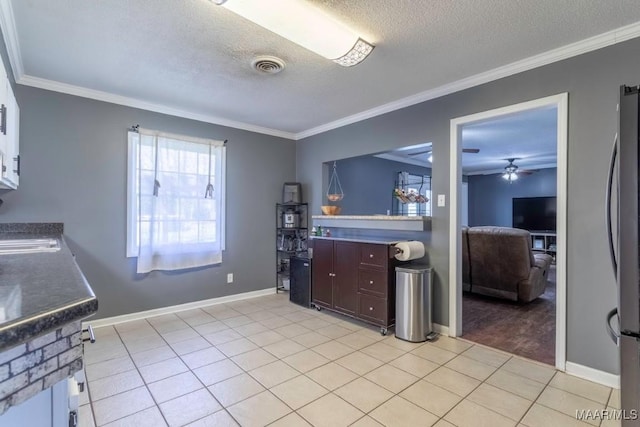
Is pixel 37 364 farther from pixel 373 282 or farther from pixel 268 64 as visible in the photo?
pixel 373 282

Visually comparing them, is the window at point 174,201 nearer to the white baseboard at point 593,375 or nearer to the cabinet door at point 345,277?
the cabinet door at point 345,277

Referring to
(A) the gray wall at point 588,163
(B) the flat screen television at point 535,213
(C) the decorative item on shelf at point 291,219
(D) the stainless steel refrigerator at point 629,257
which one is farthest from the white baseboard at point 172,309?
(B) the flat screen television at point 535,213

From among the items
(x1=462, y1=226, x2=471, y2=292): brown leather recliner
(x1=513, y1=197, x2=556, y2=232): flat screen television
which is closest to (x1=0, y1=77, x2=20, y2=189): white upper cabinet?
(x1=462, y1=226, x2=471, y2=292): brown leather recliner

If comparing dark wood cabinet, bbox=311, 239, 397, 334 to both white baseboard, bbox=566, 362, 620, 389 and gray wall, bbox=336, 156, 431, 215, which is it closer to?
white baseboard, bbox=566, 362, 620, 389

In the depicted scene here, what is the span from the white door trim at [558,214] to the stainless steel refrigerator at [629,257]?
131cm

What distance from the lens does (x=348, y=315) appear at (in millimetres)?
3467

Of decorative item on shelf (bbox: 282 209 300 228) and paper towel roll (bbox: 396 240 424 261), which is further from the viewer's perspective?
decorative item on shelf (bbox: 282 209 300 228)

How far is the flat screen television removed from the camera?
7258 mm

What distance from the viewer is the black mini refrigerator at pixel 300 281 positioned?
3.97 m

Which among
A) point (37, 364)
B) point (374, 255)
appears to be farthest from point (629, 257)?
point (374, 255)

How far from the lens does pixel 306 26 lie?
6.36 ft

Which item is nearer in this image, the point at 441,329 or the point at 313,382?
the point at 313,382

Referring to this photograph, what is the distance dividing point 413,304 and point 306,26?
2385 mm

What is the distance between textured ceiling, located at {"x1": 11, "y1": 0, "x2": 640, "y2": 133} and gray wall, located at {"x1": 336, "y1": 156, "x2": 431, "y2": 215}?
79.8 inches
